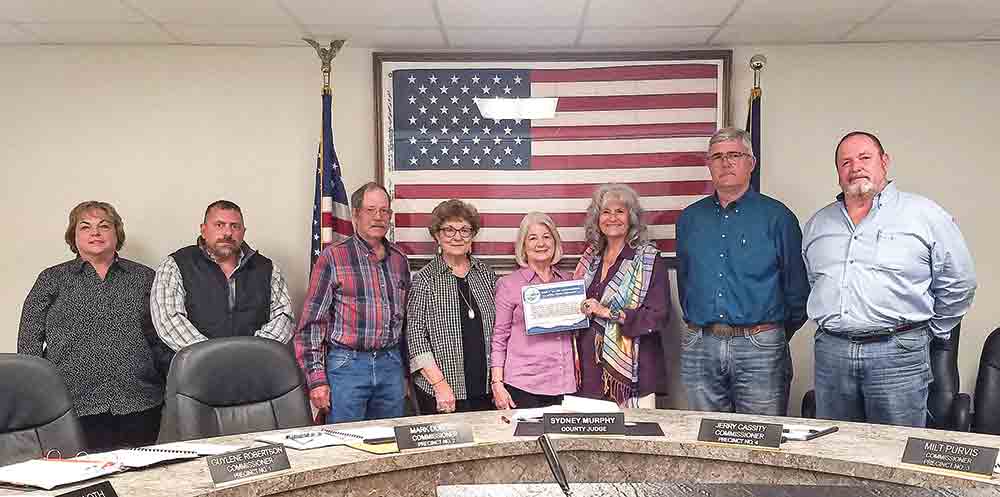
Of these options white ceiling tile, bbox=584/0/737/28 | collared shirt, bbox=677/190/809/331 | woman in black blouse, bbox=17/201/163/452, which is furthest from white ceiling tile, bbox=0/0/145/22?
collared shirt, bbox=677/190/809/331

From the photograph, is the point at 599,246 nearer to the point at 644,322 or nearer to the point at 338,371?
the point at 644,322

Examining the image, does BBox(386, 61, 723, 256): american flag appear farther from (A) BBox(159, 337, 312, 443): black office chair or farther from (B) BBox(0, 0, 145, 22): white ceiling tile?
(A) BBox(159, 337, 312, 443): black office chair

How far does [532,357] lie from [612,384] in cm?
35

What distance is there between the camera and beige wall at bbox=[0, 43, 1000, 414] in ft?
14.2

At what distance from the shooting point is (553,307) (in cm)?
353

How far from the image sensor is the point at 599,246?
12.6ft

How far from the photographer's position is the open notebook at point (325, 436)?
226 centimetres

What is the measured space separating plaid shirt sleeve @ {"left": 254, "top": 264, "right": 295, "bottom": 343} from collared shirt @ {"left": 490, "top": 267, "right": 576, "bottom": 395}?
96cm

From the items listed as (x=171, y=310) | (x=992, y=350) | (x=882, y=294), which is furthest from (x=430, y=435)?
(x=992, y=350)

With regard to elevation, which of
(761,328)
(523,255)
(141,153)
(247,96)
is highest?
(247,96)

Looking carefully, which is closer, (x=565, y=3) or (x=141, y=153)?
(x=565, y=3)

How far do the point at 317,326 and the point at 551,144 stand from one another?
156cm

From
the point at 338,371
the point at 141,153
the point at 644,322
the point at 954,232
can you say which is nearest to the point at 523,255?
the point at 644,322

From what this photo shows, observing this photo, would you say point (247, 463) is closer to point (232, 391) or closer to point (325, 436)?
point (325, 436)
